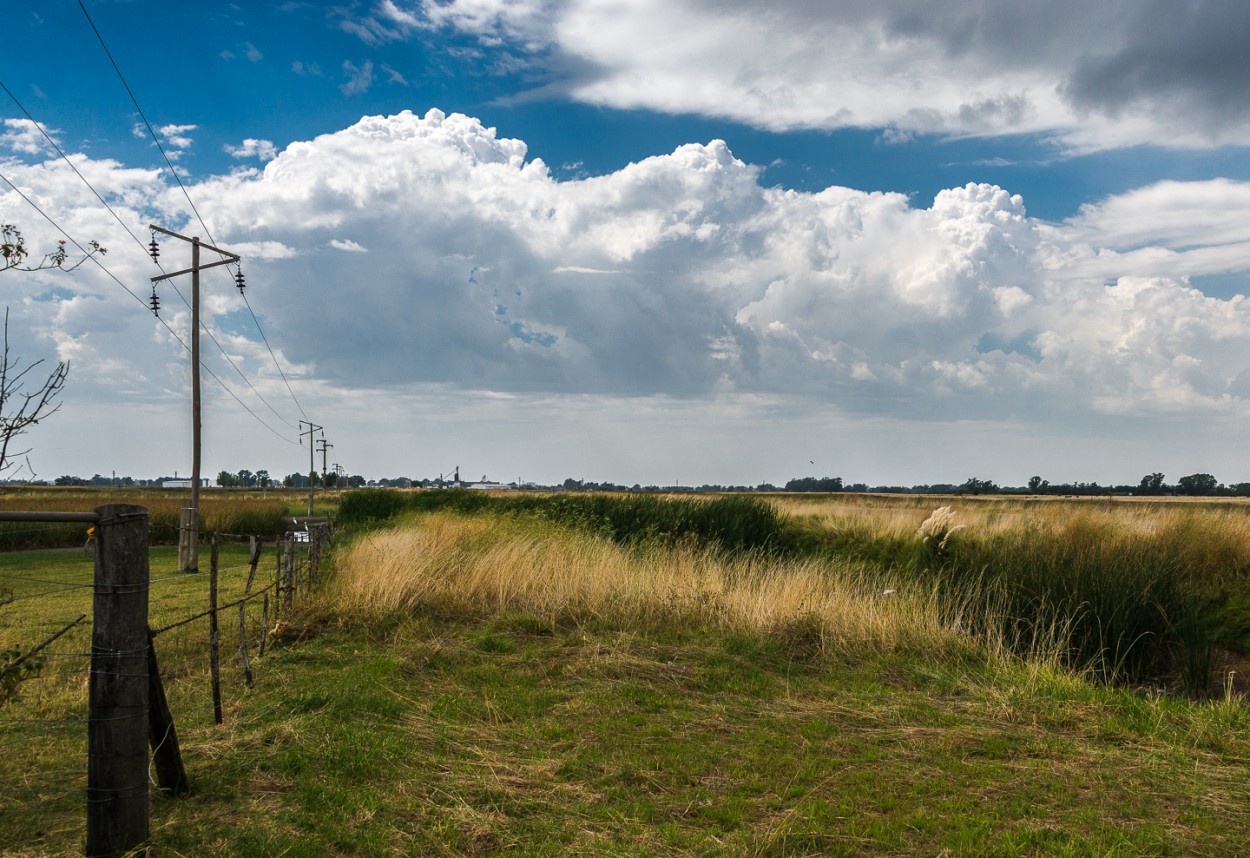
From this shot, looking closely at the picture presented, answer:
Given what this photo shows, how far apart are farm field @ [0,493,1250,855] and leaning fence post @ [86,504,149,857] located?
349 mm

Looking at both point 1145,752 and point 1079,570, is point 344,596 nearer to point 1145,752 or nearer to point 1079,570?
point 1145,752

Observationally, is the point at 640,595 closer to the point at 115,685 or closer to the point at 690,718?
the point at 690,718

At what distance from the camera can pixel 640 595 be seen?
1116 centimetres

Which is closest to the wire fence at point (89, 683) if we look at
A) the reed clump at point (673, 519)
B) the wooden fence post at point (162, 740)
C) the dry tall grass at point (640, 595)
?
the wooden fence post at point (162, 740)

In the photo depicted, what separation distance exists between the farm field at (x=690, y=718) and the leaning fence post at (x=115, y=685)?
1.15 ft

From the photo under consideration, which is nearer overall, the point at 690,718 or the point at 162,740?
the point at 162,740

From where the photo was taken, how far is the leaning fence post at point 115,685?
3932 millimetres

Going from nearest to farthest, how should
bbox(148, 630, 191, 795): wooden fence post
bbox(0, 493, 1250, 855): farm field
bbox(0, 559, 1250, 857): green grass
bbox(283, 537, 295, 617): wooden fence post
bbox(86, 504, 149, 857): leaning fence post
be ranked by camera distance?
bbox(86, 504, 149, 857): leaning fence post, bbox(148, 630, 191, 795): wooden fence post, bbox(0, 559, 1250, 857): green grass, bbox(0, 493, 1250, 855): farm field, bbox(283, 537, 295, 617): wooden fence post

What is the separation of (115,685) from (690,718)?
4.22 meters

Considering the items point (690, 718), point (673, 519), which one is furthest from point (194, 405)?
point (690, 718)

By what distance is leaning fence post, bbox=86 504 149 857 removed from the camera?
3.93 meters

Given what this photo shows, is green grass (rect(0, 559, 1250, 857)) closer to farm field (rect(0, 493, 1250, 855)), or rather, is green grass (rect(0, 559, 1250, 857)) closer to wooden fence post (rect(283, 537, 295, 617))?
farm field (rect(0, 493, 1250, 855))

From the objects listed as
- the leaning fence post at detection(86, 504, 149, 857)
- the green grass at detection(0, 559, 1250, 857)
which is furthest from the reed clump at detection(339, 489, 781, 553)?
the leaning fence post at detection(86, 504, 149, 857)

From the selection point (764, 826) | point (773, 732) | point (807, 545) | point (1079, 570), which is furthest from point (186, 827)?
point (807, 545)
